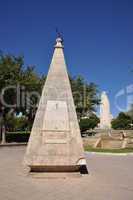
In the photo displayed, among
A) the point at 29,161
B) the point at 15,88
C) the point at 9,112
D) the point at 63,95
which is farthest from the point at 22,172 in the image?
the point at 9,112

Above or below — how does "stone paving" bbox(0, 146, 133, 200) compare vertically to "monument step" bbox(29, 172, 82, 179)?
below

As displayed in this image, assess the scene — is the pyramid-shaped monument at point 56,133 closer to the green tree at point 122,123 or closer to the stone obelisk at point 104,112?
the stone obelisk at point 104,112

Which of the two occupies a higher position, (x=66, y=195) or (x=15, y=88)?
(x=15, y=88)

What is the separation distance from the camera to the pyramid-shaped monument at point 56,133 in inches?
455

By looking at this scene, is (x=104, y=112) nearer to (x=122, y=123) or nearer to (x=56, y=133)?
(x=122, y=123)

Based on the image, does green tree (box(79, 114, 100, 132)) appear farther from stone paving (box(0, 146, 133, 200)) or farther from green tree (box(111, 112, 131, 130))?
stone paving (box(0, 146, 133, 200))

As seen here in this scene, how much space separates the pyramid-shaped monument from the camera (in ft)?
37.9

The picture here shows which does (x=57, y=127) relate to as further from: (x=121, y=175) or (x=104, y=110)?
(x=104, y=110)

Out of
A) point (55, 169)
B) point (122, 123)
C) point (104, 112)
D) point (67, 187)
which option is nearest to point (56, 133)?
point (55, 169)

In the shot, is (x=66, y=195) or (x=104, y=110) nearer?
(x=66, y=195)

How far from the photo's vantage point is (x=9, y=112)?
3706 centimetres

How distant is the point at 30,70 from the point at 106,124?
41061mm

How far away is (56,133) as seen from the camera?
1198 cm

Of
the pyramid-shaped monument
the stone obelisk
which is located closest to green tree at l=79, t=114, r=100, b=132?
the stone obelisk
